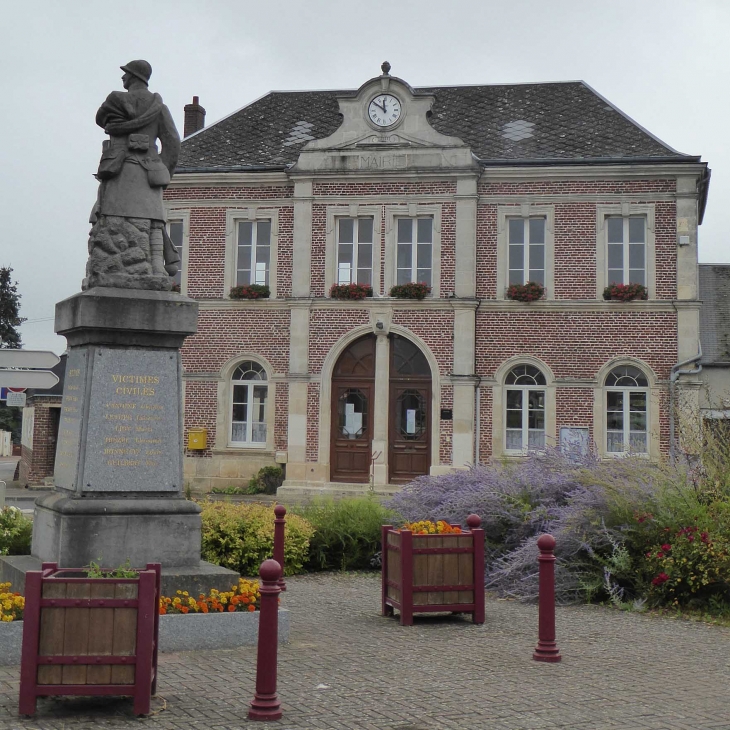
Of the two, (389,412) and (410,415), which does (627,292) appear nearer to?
(410,415)

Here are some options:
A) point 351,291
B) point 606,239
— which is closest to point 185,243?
point 351,291

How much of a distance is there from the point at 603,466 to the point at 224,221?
1589 centimetres

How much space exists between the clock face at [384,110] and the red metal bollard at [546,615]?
1815 centimetres

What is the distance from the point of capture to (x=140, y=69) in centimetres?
888

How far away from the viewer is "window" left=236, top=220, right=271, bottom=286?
81.8 feet

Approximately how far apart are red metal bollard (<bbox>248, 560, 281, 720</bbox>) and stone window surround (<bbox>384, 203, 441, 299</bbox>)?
722 inches

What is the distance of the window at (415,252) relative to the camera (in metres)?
24.0

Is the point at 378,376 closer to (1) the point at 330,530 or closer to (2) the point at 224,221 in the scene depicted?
(2) the point at 224,221

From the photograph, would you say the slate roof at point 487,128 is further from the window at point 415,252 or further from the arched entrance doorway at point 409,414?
the arched entrance doorway at point 409,414

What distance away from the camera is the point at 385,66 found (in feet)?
80.5

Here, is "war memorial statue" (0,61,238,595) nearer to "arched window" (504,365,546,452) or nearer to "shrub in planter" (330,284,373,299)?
"shrub in planter" (330,284,373,299)

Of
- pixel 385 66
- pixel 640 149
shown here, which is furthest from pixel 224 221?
pixel 640 149

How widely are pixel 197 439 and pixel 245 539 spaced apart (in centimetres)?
1339

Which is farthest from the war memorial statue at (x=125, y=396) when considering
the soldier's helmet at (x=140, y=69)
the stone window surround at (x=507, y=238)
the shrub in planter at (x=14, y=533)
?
the stone window surround at (x=507, y=238)
